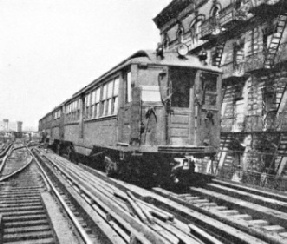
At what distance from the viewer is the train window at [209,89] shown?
9.22 metres

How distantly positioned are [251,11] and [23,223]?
51.6ft

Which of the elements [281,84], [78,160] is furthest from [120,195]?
[281,84]

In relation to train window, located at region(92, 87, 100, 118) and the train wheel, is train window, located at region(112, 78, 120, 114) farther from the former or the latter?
train window, located at region(92, 87, 100, 118)

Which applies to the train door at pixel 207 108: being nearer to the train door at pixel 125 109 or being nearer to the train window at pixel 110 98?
the train door at pixel 125 109

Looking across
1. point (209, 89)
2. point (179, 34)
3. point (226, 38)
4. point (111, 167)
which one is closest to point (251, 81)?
point (226, 38)

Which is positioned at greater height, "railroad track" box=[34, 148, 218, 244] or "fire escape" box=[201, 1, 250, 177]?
"fire escape" box=[201, 1, 250, 177]

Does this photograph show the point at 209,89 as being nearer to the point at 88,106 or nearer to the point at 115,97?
the point at 115,97

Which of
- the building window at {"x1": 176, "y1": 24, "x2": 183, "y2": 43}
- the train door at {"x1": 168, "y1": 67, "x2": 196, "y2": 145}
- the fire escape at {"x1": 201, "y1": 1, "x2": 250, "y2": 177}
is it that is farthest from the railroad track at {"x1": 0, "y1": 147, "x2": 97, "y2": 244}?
the building window at {"x1": 176, "y1": 24, "x2": 183, "y2": 43}

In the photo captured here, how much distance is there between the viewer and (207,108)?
9.36 meters

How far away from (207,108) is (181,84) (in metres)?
1.01

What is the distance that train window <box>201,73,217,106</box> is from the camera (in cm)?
922

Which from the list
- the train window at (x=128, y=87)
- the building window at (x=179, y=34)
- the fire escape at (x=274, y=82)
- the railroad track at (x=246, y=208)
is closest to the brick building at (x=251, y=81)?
the fire escape at (x=274, y=82)

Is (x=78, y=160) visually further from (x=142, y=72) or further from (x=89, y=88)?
(x=142, y=72)

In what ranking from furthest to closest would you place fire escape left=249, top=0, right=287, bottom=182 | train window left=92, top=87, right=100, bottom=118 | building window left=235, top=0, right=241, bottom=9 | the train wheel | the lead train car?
building window left=235, top=0, right=241, bottom=9, fire escape left=249, top=0, right=287, bottom=182, train window left=92, top=87, right=100, bottom=118, the train wheel, the lead train car
